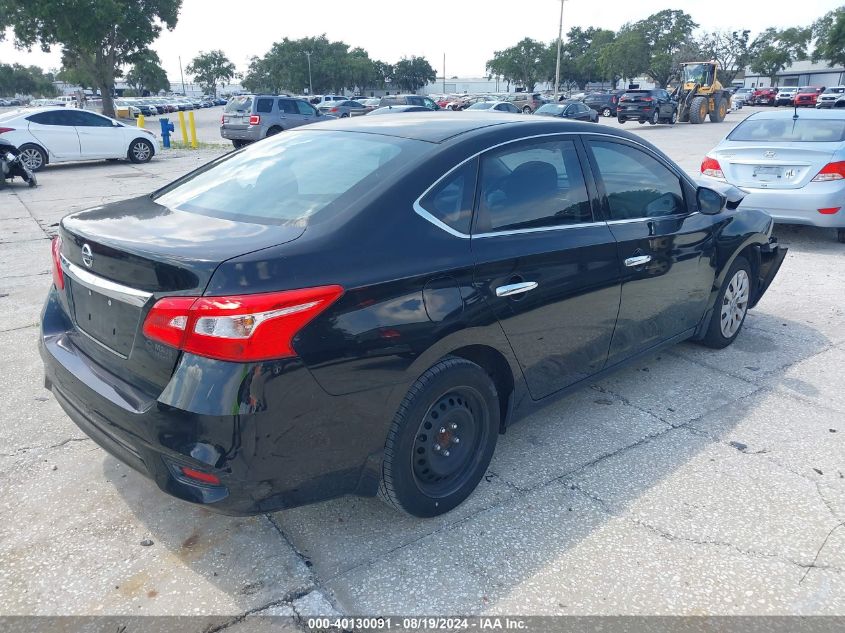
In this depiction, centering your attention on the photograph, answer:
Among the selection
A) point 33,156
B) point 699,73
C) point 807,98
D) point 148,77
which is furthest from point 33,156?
point 148,77

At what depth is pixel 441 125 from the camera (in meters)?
3.30

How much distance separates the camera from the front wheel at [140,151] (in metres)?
17.7

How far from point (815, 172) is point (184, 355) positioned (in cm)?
785

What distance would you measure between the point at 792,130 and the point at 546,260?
7.07 meters

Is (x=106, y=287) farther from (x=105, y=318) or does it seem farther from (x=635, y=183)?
(x=635, y=183)

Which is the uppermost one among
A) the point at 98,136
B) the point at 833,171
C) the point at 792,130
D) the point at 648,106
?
the point at 792,130

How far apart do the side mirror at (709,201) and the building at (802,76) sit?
97.5 m

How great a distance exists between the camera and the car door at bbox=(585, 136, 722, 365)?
3.67 m

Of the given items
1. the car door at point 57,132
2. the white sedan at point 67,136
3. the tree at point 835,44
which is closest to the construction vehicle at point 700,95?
the white sedan at point 67,136

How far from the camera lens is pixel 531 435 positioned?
376 cm

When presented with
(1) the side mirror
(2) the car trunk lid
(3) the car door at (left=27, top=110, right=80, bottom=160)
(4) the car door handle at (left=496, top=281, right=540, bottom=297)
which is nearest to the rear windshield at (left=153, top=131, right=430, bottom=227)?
(2) the car trunk lid

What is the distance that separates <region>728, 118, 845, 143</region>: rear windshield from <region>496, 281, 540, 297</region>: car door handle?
6.90 meters

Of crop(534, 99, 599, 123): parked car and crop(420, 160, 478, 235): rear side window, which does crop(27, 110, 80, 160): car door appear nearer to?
crop(420, 160, 478, 235): rear side window

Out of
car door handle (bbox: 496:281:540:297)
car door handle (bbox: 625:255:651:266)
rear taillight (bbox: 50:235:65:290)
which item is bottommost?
car door handle (bbox: 625:255:651:266)
